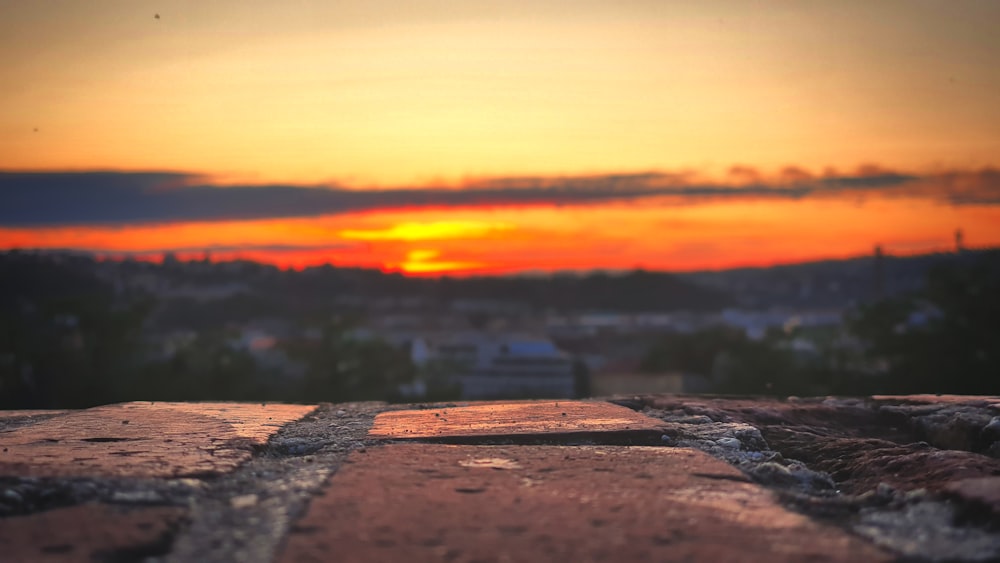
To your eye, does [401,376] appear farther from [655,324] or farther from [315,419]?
[315,419]

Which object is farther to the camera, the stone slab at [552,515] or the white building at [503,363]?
the white building at [503,363]

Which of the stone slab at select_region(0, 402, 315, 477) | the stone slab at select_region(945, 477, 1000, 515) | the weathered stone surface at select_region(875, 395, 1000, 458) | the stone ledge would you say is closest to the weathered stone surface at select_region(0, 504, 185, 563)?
the stone ledge

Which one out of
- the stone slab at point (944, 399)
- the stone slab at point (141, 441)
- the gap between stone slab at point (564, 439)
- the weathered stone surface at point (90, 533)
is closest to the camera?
the weathered stone surface at point (90, 533)

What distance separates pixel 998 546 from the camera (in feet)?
4.51

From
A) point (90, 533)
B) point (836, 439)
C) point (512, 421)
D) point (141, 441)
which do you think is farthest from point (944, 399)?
point (90, 533)

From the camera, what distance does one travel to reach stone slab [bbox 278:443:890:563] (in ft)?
4.33

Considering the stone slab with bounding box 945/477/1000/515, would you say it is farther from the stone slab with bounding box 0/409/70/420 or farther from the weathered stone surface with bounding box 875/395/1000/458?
the stone slab with bounding box 0/409/70/420

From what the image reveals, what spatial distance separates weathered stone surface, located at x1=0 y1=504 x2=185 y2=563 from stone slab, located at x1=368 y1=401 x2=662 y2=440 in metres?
0.80

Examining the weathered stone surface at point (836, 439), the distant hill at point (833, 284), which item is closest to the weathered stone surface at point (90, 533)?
the weathered stone surface at point (836, 439)

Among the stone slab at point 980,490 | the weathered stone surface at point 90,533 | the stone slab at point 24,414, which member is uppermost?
the stone slab at point 980,490

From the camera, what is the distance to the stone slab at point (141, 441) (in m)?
1.76

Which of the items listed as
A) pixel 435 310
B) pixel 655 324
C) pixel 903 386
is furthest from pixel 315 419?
pixel 655 324

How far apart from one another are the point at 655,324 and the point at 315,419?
52949 millimetres

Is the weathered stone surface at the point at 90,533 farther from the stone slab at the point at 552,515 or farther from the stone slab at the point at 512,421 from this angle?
the stone slab at the point at 512,421
